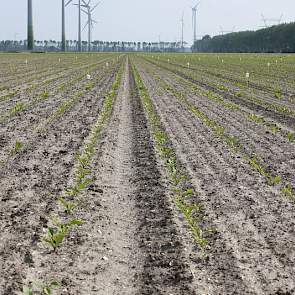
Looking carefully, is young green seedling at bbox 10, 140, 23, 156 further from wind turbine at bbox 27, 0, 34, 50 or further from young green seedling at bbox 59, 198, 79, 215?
wind turbine at bbox 27, 0, 34, 50

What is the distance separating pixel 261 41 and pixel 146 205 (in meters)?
152

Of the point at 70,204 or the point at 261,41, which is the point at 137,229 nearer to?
the point at 70,204

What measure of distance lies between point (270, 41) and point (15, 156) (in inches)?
5621

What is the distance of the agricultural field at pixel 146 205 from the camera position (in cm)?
467

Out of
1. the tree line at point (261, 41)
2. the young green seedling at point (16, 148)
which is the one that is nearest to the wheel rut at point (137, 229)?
the young green seedling at point (16, 148)

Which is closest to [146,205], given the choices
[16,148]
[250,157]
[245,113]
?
[250,157]

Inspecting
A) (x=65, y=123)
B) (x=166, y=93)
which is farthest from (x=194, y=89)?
(x=65, y=123)

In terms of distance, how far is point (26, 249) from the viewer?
16.8ft

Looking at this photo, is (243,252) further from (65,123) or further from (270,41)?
(270,41)

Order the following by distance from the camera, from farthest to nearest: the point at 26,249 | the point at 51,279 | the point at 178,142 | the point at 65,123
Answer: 1. the point at 65,123
2. the point at 178,142
3. the point at 26,249
4. the point at 51,279

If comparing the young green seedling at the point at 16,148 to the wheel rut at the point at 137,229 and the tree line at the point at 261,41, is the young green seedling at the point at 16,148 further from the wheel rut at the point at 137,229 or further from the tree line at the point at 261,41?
the tree line at the point at 261,41

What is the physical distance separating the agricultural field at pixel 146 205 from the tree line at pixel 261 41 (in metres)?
117

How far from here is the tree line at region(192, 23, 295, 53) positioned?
133125 millimetres

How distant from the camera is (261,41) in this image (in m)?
152
